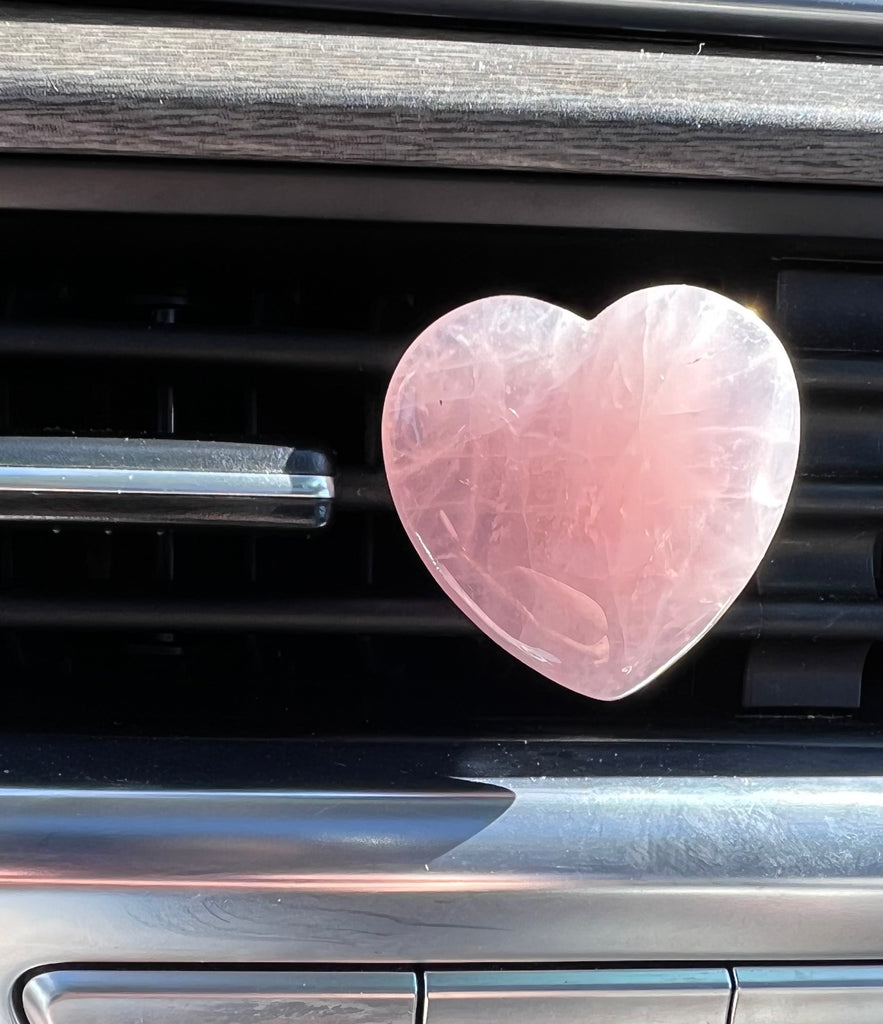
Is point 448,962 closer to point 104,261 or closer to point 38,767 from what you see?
point 38,767

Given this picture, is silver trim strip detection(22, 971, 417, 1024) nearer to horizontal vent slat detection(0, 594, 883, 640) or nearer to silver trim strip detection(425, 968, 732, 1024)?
silver trim strip detection(425, 968, 732, 1024)

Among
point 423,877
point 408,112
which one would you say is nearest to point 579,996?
point 423,877

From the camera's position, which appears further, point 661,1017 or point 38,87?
point 661,1017

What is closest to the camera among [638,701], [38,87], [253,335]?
[38,87]

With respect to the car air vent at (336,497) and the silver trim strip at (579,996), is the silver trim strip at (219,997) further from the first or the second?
the car air vent at (336,497)

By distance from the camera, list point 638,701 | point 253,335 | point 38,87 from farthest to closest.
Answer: point 638,701
point 253,335
point 38,87

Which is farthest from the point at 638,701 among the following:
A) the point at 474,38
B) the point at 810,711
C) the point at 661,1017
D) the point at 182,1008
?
the point at 474,38

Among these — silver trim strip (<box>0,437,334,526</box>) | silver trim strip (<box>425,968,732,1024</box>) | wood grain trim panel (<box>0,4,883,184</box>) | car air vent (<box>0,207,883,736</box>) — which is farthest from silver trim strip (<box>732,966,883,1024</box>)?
wood grain trim panel (<box>0,4,883,184</box>)
